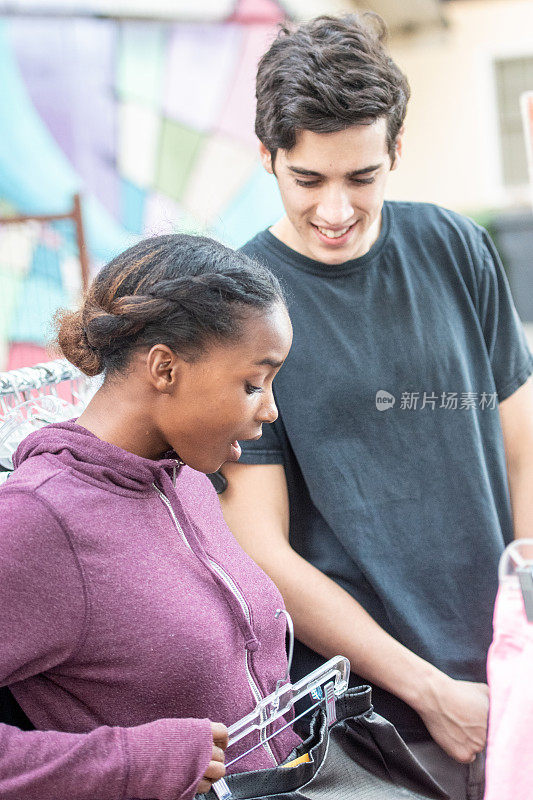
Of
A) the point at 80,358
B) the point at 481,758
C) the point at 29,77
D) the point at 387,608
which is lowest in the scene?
the point at 481,758

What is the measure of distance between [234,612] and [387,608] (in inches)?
16.7

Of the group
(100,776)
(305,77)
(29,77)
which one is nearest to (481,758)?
(100,776)

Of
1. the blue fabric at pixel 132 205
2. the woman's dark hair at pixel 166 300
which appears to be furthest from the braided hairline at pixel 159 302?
the blue fabric at pixel 132 205

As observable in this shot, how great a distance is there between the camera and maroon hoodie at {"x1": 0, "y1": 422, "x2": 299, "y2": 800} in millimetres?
774

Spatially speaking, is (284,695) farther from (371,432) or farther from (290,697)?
(371,432)

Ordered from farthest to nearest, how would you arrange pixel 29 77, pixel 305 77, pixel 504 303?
pixel 29 77 < pixel 504 303 < pixel 305 77

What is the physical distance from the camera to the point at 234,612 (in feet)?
3.14

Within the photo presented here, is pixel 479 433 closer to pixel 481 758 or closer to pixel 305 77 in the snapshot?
pixel 481 758

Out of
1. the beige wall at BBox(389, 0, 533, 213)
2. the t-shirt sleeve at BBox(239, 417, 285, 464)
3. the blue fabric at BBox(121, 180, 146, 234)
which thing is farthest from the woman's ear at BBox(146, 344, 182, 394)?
the beige wall at BBox(389, 0, 533, 213)

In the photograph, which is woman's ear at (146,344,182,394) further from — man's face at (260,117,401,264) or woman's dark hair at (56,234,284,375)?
man's face at (260,117,401,264)

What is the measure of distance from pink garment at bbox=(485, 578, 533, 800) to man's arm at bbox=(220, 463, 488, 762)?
0.35 metres

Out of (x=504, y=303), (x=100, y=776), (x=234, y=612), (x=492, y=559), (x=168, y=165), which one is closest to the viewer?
(x=100, y=776)

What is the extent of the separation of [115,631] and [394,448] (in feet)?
2.07

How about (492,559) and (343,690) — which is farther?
(492,559)
